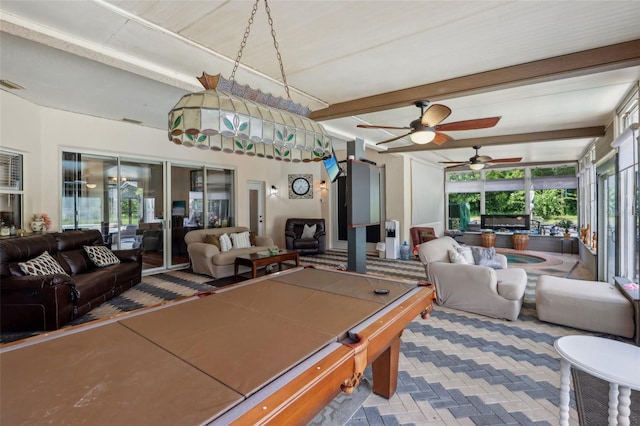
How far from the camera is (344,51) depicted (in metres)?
2.64

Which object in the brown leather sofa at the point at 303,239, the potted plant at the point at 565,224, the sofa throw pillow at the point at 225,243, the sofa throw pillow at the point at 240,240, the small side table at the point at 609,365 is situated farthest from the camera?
the potted plant at the point at 565,224

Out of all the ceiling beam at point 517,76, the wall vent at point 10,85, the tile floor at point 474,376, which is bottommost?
the tile floor at point 474,376

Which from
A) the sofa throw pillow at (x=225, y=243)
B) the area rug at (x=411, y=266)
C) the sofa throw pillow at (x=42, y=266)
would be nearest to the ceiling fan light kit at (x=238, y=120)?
the sofa throw pillow at (x=42, y=266)

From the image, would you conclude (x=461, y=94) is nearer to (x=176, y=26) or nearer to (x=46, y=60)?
(x=176, y=26)

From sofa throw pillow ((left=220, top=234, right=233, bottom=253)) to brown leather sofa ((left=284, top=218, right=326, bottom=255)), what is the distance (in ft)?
6.94

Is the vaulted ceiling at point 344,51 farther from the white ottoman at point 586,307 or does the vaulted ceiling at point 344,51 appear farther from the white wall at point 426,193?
the white wall at point 426,193

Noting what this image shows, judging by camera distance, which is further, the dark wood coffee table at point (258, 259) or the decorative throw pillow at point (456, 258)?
the dark wood coffee table at point (258, 259)

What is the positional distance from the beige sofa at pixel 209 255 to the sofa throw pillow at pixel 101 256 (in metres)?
1.34

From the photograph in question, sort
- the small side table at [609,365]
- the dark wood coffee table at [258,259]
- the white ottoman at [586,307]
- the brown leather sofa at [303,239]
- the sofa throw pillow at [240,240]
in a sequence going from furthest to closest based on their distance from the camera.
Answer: the brown leather sofa at [303,239] < the sofa throw pillow at [240,240] < the dark wood coffee table at [258,259] < the white ottoman at [586,307] < the small side table at [609,365]

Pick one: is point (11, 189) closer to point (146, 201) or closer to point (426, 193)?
point (146, 201)

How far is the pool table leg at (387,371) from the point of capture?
2125mm

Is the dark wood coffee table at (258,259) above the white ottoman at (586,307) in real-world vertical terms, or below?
above

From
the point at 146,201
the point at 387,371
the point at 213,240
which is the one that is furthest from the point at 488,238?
the point at 146,201

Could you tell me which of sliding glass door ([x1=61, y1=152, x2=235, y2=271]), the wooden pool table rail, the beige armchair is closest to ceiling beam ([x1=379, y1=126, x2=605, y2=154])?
the beige armchair
